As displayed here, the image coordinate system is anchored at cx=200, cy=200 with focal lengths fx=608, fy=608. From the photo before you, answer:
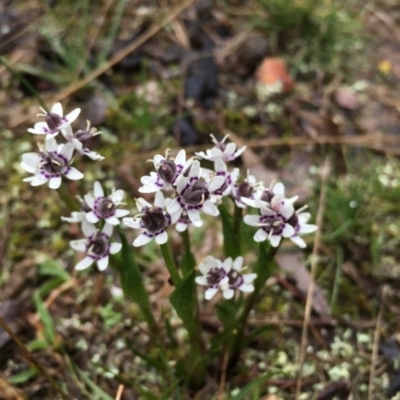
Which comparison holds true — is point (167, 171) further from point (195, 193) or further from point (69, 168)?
point (69, 168)

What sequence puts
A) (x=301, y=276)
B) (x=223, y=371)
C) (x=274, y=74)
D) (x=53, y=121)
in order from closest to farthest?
(x=53, y=121) → (x=223, y=371) → (x=301, y=276) → (x=274, y=74)

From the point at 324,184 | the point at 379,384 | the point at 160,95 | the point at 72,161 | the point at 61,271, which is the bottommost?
the point at 379,384

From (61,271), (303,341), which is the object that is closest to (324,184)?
(303,341)

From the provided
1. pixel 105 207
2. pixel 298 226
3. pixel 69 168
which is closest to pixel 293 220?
pixel 298 226

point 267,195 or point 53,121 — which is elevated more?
point 53,121

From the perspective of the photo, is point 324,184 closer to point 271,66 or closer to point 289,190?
point 289,190

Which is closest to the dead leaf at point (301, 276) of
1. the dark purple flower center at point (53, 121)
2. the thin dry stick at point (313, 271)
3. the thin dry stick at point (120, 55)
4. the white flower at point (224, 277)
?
the thin dry stick at point (313, 271)

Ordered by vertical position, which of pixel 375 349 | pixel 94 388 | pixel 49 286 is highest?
pixel 49 286

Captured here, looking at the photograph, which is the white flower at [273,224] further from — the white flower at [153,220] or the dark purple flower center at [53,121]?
the dark purple flower center at [53,121]
